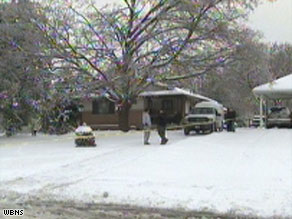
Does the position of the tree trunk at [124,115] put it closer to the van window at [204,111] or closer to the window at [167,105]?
the van window at [204,111]

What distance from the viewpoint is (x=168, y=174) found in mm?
11617

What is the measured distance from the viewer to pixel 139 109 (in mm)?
35875

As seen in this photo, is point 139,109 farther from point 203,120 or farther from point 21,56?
point 21,56

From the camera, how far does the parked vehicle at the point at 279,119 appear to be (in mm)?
32906

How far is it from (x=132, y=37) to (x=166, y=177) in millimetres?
13944

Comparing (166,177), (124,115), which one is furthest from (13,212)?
(124,115)

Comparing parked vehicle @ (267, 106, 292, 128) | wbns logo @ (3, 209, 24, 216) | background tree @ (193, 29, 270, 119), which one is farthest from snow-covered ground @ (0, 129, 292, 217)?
parked vehicle @ (267, 106, 292, 128)

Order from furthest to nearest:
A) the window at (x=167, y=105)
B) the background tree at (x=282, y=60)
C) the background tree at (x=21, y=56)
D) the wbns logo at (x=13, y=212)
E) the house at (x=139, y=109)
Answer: the background tree at (x=282, y=60), the window at (x=167, y=105), the house at (x=139, y=109), the background tree at (x=21, y=56), the wbns logo at (x=13, y=212)

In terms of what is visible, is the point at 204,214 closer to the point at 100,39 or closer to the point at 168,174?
the point at 168,174

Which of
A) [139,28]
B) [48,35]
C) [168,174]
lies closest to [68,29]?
[48,35]

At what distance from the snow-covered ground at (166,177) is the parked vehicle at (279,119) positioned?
15893mm

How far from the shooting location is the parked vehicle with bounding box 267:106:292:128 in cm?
3291

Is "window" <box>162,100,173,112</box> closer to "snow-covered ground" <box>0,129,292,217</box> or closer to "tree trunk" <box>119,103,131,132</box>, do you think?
"tree trunk" <box>119,103,131,132</box>

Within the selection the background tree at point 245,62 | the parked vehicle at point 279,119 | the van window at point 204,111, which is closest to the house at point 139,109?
the van window at point 204,111
